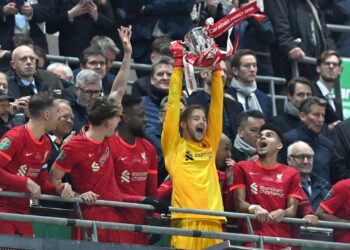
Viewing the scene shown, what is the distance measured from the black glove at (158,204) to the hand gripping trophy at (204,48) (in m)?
1.33

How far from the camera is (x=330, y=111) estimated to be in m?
18.6

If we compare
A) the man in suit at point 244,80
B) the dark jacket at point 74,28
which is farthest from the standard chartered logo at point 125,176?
the dark jacket at point 74,28

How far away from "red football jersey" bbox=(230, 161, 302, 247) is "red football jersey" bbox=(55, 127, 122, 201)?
4.37 feet

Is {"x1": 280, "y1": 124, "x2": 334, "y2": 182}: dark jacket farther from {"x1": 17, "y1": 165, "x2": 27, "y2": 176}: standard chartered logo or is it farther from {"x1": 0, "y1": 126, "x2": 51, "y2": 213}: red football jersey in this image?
{"x1": 17, "y1": 165, "x2": 27, "y2": 176}: standard chartered logo

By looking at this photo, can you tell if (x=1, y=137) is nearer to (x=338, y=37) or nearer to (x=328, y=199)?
(x=328, y=199)

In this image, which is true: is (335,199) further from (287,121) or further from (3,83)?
(3,83)

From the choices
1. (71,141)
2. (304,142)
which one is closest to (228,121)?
(304,142)

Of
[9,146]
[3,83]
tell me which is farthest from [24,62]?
[9,146]

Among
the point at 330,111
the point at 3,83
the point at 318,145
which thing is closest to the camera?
the point at 3,83

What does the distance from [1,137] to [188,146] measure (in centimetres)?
181

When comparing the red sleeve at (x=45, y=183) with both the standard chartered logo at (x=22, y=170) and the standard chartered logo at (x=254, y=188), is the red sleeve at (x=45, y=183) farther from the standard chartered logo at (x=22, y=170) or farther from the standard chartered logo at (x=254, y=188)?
the standard chartered logo at (x=254, y=188)

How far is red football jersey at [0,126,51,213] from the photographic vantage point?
1372 cm

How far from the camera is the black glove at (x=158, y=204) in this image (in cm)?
1434

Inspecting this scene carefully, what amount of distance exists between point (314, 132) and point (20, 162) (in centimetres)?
458
